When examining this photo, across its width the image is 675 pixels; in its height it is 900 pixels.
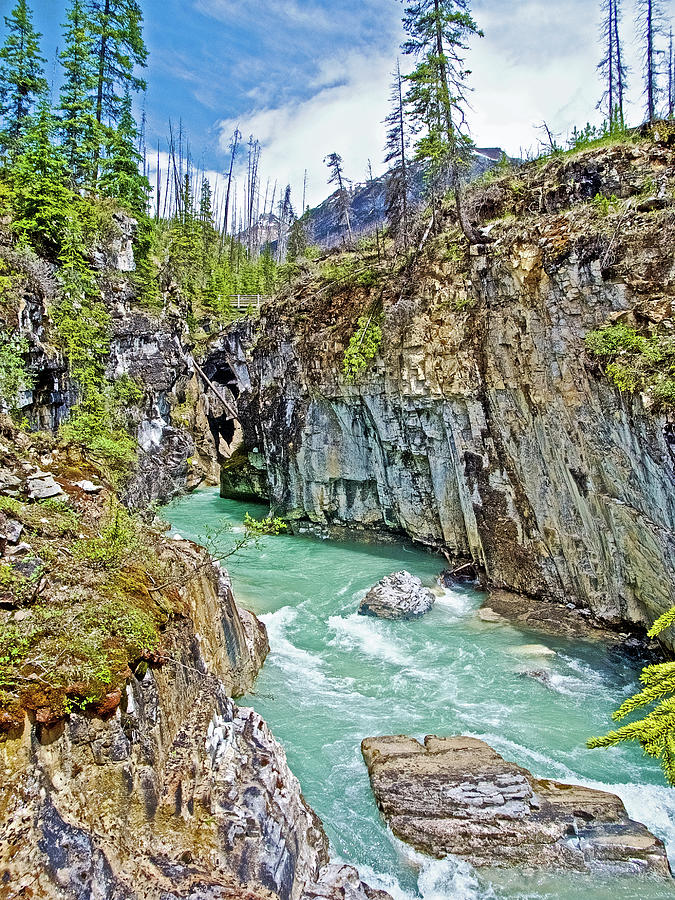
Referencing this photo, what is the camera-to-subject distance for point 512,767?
6820mm

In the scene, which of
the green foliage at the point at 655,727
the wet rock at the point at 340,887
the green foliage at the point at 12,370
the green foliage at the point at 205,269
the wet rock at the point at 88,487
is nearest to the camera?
the green foliage at the point at 655,727

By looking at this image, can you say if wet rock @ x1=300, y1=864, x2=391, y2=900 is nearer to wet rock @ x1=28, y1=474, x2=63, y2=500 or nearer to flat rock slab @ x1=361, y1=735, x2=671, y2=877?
flat rock slab @ x1=361, y1=735, x2=671, y2=877

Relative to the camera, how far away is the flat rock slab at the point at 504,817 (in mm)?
5637

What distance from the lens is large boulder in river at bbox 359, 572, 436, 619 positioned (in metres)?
12.2

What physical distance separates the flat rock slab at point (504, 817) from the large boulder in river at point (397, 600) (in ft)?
16.5

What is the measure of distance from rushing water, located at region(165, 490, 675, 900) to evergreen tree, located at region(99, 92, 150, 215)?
1683cm

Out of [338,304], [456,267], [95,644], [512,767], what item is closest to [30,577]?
[95,644]

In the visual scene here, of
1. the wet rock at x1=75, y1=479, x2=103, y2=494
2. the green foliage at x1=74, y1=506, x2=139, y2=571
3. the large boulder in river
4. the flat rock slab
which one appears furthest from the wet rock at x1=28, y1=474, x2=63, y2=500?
the large boulder in river

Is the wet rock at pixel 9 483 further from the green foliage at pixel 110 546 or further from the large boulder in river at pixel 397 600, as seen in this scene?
the large boulder in river at pixel 397 600

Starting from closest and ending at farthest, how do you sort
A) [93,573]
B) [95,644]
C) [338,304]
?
[95,644]
[93,573]
[338,304]

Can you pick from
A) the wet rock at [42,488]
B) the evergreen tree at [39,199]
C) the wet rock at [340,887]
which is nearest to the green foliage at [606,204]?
the wet rock at [42,488]

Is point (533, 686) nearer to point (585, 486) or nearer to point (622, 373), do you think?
point (585, 486)

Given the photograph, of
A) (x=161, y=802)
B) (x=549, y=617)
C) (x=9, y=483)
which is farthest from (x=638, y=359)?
(x=9, y=483)

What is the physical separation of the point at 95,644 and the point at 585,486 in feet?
33.3
